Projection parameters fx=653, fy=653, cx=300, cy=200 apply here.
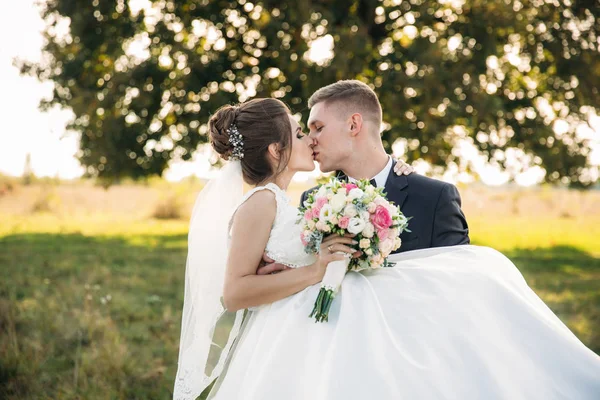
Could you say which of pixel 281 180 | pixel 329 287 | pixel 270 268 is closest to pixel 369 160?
pixel 281 180

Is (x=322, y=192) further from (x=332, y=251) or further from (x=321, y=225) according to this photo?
(x=332, y=251)

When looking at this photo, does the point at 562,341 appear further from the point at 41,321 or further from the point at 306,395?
the point at 41,321

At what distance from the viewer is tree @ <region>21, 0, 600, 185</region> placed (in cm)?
1036

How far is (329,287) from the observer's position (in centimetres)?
331

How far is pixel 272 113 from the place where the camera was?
4.00 meters

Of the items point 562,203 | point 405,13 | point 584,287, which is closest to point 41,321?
point 405,13

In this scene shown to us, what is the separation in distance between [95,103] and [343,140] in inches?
294

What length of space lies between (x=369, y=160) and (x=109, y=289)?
6428 millimetres

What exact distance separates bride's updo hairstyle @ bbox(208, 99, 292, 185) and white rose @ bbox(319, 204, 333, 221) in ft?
2.54

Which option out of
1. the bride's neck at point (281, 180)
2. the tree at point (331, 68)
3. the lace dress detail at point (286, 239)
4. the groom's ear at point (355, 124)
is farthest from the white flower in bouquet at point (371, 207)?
the tree at point (331, 68)

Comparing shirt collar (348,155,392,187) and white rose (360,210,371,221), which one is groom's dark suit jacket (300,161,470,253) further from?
white rose (360,210,371,221)

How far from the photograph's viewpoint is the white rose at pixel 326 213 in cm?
327

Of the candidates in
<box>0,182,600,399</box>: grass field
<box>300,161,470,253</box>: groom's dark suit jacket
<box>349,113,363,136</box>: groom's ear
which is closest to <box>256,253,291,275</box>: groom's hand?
<box>300,161,470,253</box>: groom's dark suit jacket

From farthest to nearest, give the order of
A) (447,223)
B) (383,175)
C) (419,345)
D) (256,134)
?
1. (383,175)
2. (447,223)
3. (256,134)
4. (419,345)
